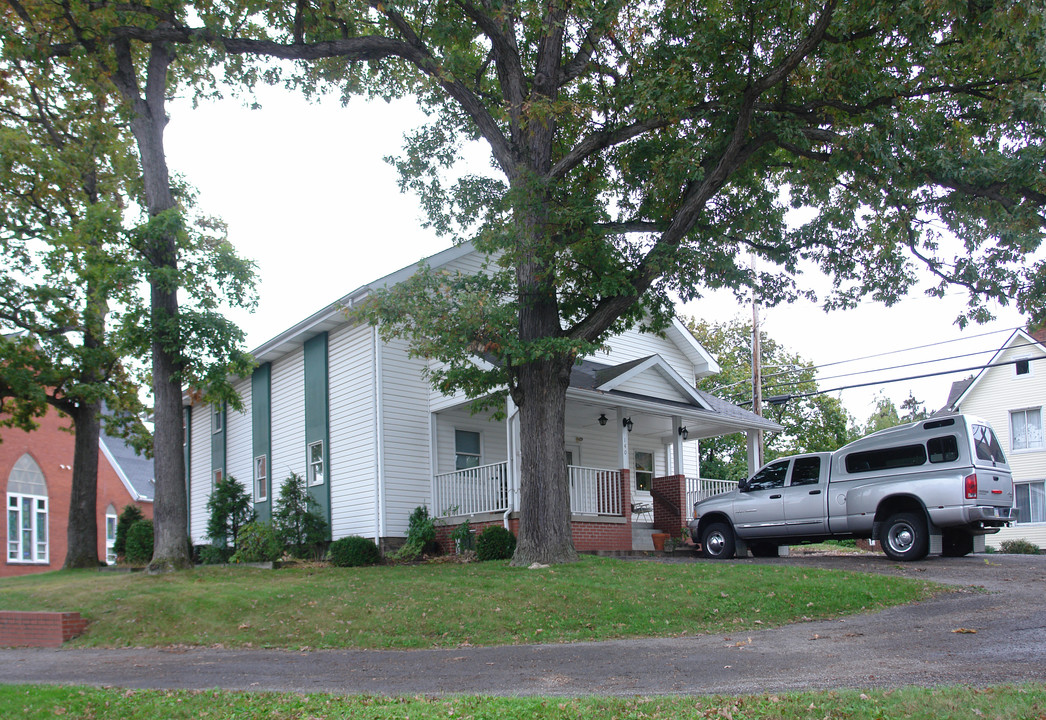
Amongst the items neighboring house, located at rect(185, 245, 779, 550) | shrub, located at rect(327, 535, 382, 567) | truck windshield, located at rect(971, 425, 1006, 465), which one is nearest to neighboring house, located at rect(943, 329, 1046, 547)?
neighboring house, located at rect(185, 245, 779, 550)

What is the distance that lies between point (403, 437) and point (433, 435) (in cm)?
78

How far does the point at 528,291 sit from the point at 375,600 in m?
6.02

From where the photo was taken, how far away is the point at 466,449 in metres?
21.6

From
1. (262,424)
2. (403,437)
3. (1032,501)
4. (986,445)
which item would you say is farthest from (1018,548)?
(262,424)

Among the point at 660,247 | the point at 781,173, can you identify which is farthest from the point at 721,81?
the point at 781,173

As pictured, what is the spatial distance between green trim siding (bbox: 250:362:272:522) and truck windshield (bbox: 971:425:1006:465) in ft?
57.7

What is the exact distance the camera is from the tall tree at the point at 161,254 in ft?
51.5

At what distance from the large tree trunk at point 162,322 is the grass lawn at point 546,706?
7.90 metres

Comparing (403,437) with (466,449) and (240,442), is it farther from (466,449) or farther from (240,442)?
(240,442)

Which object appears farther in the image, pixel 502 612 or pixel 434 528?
pixel 434 528

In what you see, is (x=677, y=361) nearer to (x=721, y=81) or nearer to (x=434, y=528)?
(x=434, y=528)

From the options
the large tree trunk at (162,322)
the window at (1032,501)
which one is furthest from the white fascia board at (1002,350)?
the large tree trunk at (162,322)

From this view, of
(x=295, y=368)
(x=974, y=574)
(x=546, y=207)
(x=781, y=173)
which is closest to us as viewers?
(x=974, y=574)

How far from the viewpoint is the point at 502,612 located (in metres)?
11.5
